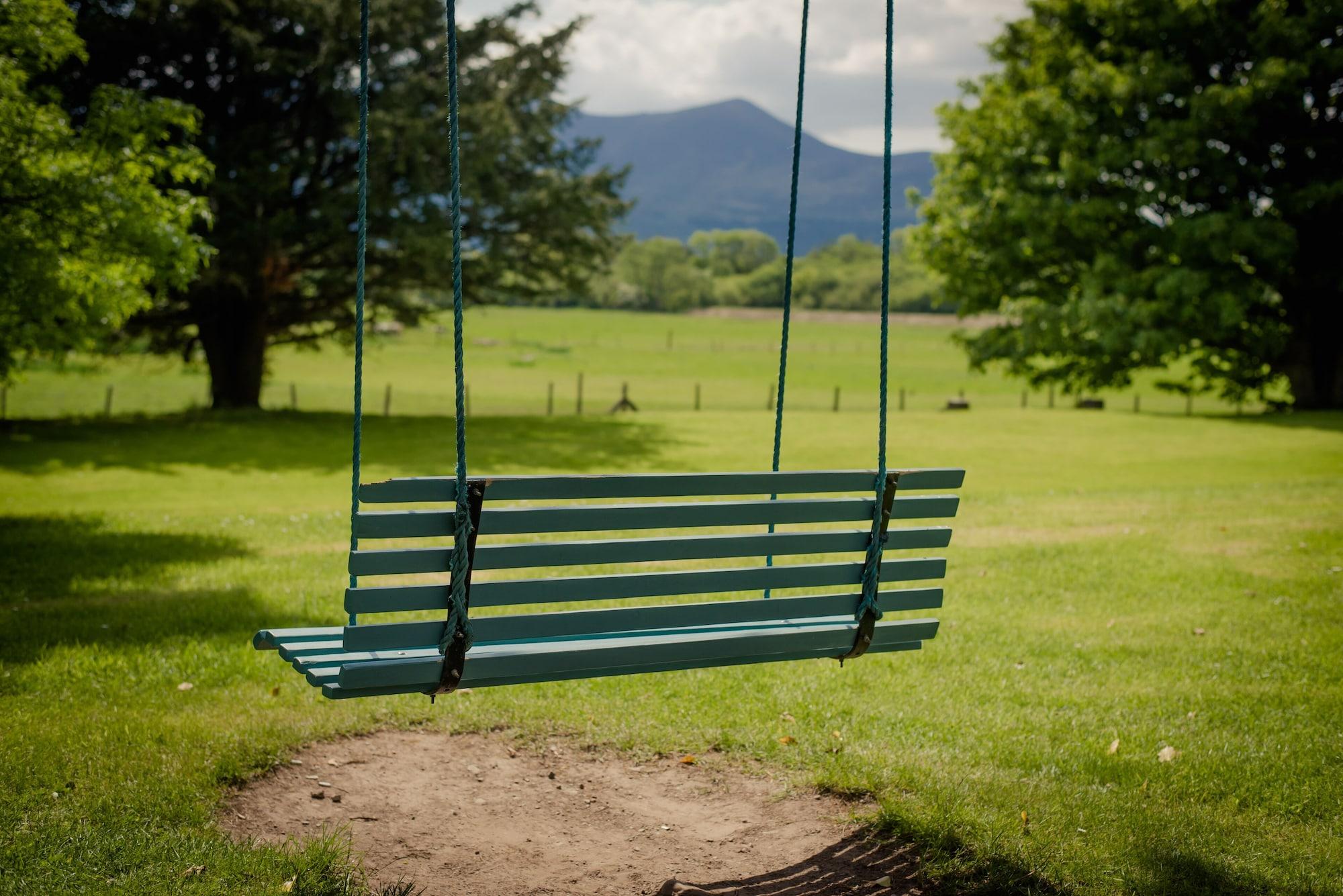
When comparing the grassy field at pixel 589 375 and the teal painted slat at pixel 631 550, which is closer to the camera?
the teal painted slat at pixel 631 550

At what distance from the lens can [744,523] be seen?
3.58 meters

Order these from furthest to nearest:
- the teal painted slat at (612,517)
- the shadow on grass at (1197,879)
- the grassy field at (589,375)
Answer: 1. the grassy field at (589,375)
2. the shadow on grass at (1197,879)
3. the teal painted slat at (612,517)

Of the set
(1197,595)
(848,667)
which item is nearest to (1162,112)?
(1197,595)

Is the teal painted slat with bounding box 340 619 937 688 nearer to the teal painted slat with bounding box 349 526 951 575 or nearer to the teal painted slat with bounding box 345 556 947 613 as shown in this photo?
the teal painted slat with bounding box 345 556 947 613

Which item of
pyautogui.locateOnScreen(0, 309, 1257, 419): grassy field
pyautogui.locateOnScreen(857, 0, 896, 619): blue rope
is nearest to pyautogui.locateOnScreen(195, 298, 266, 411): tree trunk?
pyautogui.locateOnScreen(0, 309, 1257, 419): grassy field

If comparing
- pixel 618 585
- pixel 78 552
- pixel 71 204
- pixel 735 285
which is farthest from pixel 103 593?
pixel 735 285

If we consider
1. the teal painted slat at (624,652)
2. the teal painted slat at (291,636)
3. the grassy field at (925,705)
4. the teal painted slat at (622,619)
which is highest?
the teal painted slat at (622,619)

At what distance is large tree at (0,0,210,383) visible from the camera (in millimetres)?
8484

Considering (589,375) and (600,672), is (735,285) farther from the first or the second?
(600,672)

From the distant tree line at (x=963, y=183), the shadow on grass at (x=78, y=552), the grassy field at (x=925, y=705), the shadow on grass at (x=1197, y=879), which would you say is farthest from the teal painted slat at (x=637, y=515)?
the distant tree line at (x=963, y=183)

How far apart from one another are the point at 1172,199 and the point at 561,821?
2561 centimetres

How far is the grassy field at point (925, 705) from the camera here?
143 inches

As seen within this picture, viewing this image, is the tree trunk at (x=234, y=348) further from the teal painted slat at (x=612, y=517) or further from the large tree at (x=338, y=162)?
the teal painted slat at (x=612, y=517)

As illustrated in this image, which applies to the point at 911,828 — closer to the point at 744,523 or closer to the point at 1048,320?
the point at 744,523
